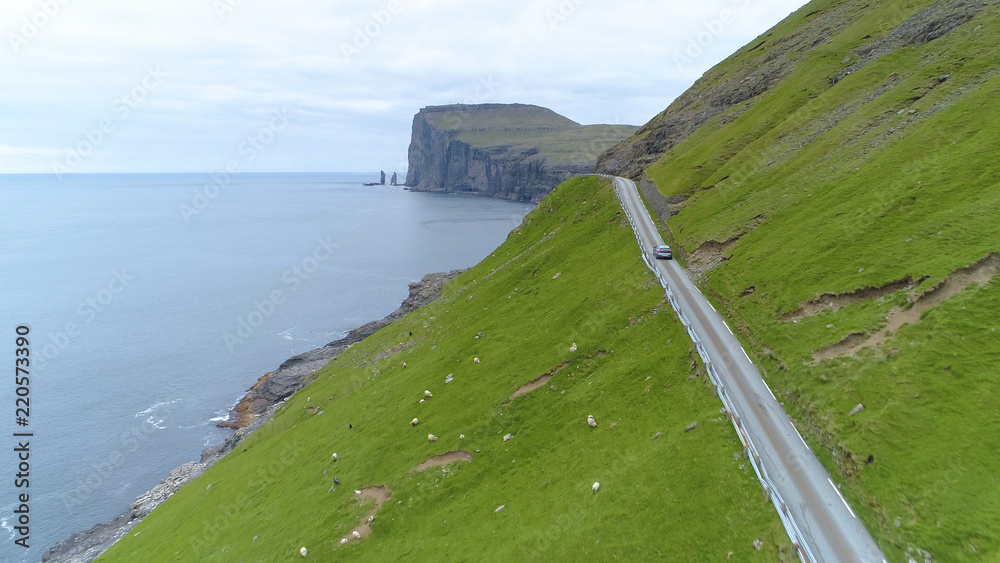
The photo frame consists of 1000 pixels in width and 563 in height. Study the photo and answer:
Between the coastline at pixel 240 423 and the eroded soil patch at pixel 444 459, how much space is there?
38.1 meters

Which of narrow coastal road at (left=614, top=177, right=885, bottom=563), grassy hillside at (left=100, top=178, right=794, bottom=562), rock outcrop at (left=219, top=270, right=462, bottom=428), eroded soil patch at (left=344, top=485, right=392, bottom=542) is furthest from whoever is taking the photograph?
rock outcrop at (left=219, top=270, right=462, bottom=428)

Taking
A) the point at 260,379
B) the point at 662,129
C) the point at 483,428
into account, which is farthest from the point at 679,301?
the point at 260,379

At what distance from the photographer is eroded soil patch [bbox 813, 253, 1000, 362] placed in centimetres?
2331

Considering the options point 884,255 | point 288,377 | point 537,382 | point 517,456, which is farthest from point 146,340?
point 884,255

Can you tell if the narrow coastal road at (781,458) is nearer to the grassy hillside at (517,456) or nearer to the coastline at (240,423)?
the grassy hillside at (517,456)

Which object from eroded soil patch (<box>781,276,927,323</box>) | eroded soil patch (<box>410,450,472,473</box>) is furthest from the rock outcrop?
eroded soil patch (<box>781,276,927,323</box>)

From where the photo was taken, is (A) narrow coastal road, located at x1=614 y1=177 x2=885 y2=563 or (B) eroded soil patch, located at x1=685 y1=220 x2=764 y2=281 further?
(B) eroded soil patch, located at x1=685 y1=220 x2=764 y2=281

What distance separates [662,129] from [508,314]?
6111 centimetres

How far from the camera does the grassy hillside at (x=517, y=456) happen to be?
20.9 meters

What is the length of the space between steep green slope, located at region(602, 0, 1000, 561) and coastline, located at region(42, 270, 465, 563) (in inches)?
2332

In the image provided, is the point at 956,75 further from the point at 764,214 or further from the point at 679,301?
the point at 679,301

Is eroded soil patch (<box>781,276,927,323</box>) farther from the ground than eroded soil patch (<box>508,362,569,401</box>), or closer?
farther from the ground

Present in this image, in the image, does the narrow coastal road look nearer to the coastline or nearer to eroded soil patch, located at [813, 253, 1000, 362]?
eroded soil patch, located at [813, 253, 1000, 362]

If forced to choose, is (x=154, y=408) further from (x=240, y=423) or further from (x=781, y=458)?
(x=781, y=458)
